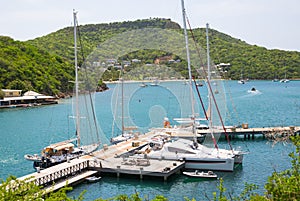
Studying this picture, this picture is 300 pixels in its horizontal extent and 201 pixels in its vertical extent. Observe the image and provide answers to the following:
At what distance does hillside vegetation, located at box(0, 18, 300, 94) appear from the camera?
279 feet

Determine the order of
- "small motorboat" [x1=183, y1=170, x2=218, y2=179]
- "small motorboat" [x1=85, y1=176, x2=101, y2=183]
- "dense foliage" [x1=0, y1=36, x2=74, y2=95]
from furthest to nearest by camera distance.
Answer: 1. "dense foliage" [x1=0, y1=36, x2=74, y2=95]
2. "small motorboat" [x1=183, y1=170, x2=218, y2=179]
3. "small motorboat" [x1=85, y1=176, x2=101, y2=183]

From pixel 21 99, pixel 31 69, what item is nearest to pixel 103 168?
pixel 21 99

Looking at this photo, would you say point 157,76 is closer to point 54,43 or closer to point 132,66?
point 132,66

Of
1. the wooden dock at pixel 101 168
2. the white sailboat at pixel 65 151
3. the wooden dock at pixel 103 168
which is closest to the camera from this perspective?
the wooden dock at pixel 103 168

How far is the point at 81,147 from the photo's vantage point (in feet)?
95.6

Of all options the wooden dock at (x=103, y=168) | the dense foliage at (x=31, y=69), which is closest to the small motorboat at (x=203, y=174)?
the wooden dock at (x=103, y=168)

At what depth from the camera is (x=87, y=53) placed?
104m

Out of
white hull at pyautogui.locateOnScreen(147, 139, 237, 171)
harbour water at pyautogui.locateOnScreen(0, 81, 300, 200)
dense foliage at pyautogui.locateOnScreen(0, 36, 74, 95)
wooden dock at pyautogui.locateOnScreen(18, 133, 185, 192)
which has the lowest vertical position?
harbour water at pyautogui.locateOnScreen(0, 81, 300, 200)

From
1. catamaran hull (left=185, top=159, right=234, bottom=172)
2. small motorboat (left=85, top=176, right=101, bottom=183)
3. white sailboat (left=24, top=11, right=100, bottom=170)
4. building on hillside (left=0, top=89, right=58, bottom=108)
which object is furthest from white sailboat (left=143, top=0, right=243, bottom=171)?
building on hillside (left=0, top=89, right=58, bottom=108)

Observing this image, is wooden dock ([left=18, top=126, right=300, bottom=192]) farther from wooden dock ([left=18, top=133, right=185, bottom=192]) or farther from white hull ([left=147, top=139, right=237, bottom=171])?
white hull ([left=147, top=139, right=237, bottom=171])

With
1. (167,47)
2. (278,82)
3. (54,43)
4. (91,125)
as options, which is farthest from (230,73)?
(91,125)

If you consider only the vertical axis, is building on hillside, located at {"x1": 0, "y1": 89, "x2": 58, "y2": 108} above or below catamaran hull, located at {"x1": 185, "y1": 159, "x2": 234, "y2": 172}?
above

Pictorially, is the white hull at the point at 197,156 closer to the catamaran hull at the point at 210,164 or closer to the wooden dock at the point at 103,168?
the catamaran hull at the point at 210,164

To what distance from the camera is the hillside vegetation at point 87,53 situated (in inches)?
3344
